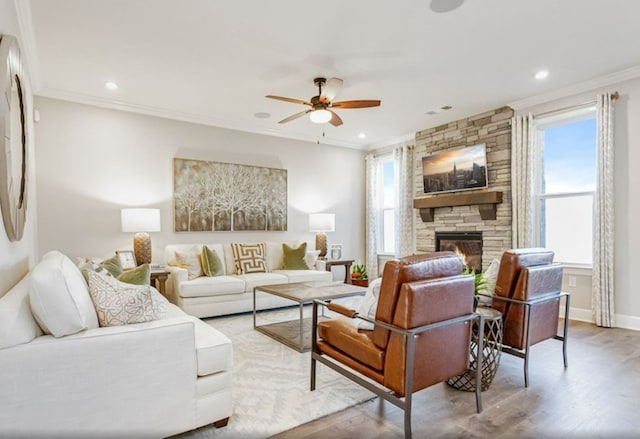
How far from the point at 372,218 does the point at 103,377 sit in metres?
5.88

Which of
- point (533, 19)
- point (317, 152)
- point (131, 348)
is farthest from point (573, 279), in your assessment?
point (131, 348)

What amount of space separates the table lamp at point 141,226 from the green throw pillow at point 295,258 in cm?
188

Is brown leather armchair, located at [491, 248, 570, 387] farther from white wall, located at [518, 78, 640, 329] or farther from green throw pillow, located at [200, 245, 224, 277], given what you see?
green throw pillow, located at [200, 245, 224, 277]

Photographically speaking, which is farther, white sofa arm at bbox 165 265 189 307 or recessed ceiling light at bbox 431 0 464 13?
white sofa arm at bbox 165 265 189 307

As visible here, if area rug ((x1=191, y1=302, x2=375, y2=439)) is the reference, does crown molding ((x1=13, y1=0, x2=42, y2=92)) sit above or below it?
above

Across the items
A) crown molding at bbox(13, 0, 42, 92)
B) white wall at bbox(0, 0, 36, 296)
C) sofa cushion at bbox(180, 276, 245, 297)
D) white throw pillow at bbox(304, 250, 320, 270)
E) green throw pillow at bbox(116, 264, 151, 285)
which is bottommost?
sofa cushion at bbox(180, 276, 245, 297)

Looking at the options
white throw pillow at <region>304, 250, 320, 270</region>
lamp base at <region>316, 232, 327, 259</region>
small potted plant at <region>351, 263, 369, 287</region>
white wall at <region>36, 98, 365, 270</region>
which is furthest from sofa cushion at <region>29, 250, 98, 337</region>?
small potted plant at <region>351, 263, 369, 287</region>

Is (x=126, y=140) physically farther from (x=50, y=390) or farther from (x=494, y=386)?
(x=494, y=386)

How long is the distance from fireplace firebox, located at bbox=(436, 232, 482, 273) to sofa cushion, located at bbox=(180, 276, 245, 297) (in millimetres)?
3301

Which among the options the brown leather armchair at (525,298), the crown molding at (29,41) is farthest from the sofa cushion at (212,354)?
the crown molding at (29,41)

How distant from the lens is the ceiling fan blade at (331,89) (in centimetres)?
377

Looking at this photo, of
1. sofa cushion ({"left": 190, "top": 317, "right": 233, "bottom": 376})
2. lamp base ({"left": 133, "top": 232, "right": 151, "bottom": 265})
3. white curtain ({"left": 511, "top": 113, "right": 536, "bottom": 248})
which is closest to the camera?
sofa cushion ({"left": 190, "top": 317, "right": 233, "bottom": 376})

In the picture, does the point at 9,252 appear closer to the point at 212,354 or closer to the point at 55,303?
the point at 55,303

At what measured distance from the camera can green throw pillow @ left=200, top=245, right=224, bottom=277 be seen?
4750mm
